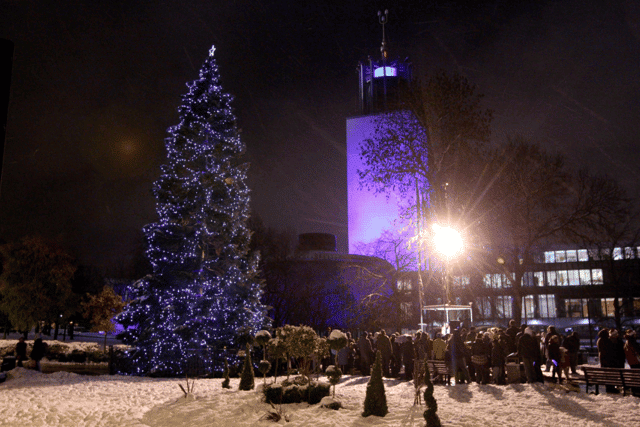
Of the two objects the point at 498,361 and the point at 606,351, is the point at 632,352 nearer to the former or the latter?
the point at 606,351

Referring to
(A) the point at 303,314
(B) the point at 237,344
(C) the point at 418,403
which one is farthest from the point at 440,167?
(A) the point at 303,314

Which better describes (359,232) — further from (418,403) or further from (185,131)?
(418,403)

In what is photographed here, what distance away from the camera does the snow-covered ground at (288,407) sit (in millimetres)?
10938

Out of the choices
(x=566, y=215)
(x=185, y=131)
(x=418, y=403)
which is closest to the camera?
(x=418, y=403)

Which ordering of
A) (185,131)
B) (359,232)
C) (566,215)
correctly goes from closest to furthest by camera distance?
1. (185,131)
2. (566,215)
3. (359,232)

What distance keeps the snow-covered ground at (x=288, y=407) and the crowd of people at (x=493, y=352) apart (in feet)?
2.75

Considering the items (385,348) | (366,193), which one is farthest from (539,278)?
(385,348)

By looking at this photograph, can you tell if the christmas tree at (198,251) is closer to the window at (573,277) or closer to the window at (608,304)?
the window at (608,304)

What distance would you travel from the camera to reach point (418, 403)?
12.5 meters

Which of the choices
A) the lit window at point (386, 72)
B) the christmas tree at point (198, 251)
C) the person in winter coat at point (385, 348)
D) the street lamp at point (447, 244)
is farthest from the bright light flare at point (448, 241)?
the lit window at point (386, 72)

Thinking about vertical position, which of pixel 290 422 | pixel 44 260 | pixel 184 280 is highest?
pixel 44 260

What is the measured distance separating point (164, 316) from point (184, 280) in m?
1.62

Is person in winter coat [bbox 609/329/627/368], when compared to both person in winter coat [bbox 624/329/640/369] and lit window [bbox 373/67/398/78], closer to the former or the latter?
person in winter coat [bbox 624/329/640/369]

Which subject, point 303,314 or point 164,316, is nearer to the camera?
point 164,316
